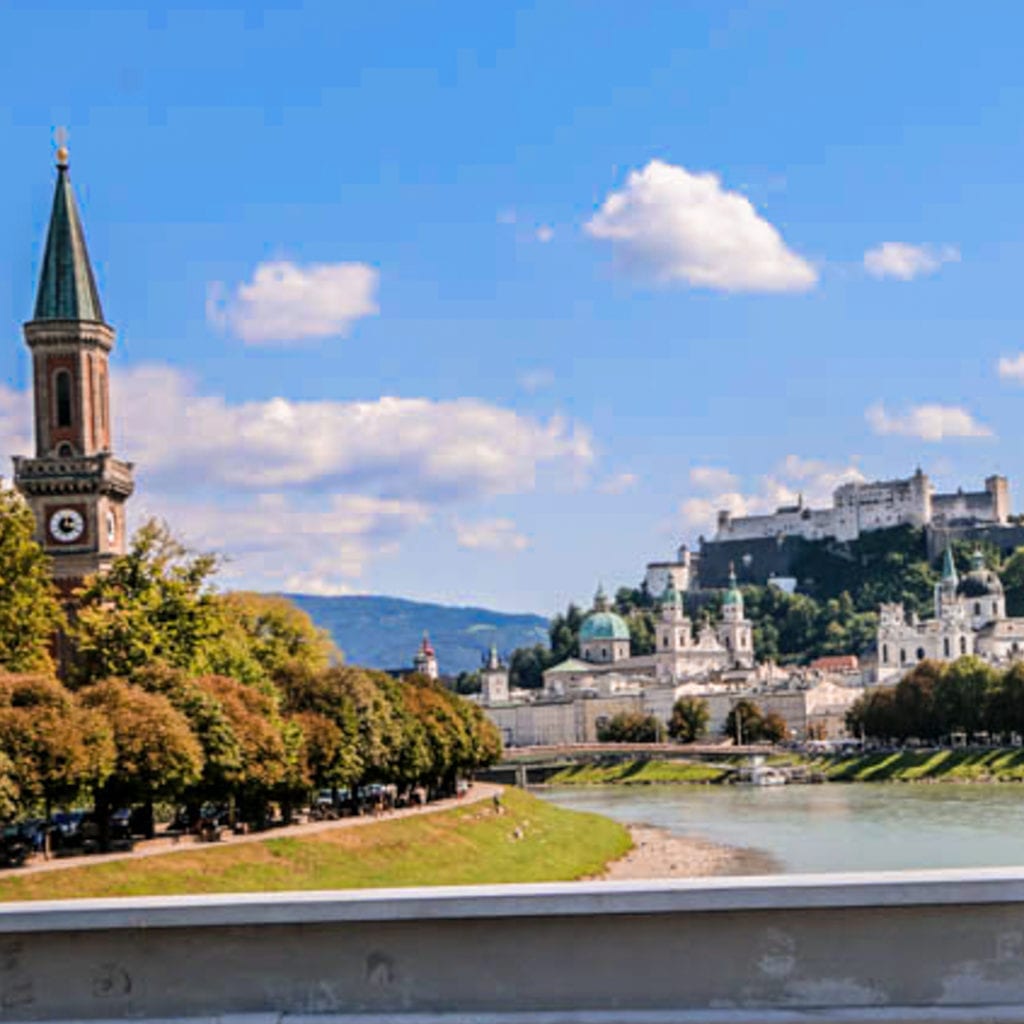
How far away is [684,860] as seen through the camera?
56.2 meters

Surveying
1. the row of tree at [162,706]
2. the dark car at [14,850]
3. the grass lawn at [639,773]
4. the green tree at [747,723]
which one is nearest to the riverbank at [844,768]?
the grass lawn at [639,773]

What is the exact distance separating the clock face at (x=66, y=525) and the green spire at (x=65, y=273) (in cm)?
595

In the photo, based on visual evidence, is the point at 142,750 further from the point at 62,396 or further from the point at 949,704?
the point at 949,704

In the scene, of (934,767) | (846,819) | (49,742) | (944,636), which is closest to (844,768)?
(934,767)

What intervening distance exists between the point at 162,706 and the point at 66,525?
20.3 m

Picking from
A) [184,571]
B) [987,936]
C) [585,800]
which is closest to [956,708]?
[585,800]

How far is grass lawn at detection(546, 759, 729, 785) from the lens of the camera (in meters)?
134

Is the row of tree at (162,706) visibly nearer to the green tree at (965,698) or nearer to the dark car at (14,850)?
the dark car at (14,850)

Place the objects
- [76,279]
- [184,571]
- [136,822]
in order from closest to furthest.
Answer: [136,822]
[184,571]
[76,279]

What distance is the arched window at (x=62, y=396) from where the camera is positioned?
60906mm

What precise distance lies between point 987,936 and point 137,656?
40.1 m

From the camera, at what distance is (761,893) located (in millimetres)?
8656

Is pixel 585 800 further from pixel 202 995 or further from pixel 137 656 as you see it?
pixel 202 995

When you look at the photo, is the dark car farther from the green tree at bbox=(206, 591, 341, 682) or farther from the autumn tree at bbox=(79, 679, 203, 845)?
the green tree at bbox=(206, 591, 341, 682)
